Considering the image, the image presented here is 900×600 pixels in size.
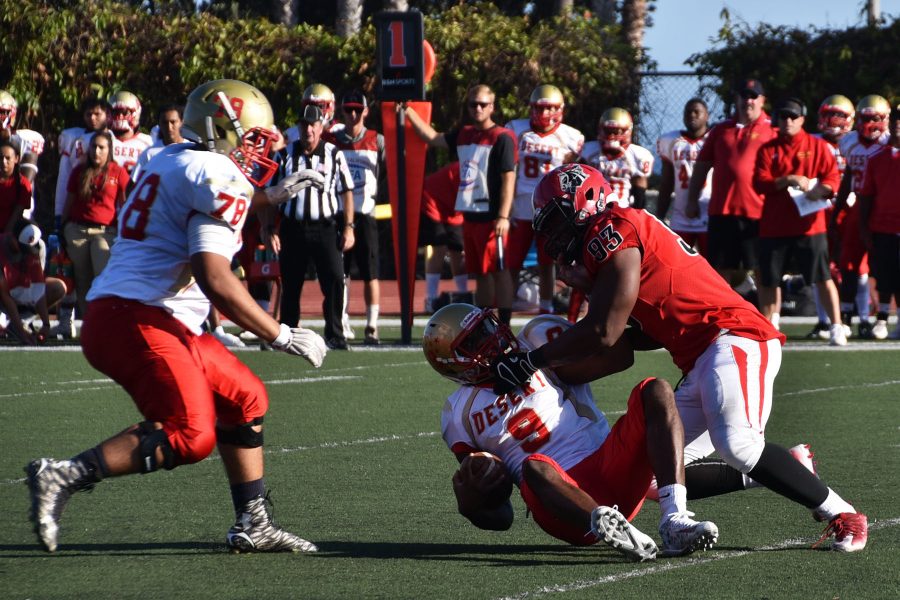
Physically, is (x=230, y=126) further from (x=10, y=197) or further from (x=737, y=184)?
(x=10, y=197)

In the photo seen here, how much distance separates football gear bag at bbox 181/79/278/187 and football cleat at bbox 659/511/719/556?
5.67 feet

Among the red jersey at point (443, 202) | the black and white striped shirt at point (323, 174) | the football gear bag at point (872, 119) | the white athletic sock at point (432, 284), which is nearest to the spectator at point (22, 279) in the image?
the black and white striped shirt at point (323, 174)

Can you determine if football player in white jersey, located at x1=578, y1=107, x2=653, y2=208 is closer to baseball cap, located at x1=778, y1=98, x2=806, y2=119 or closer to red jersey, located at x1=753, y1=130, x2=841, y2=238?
red jersey, located at x1=753, y1=130, x2=841, y2=238

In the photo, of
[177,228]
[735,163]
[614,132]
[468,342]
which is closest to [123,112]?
[614,132]

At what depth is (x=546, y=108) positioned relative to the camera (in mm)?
12703

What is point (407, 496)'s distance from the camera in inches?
234

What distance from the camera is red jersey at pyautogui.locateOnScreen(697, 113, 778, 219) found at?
1190cm

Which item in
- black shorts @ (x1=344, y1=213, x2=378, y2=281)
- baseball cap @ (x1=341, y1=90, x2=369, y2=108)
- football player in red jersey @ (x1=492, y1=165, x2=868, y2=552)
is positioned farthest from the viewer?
baseball cap @ (x1=341, y1=90, x2=369, y2=108)

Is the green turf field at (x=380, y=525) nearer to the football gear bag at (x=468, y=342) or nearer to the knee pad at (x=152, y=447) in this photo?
the knee pad at (x=152, y=447)

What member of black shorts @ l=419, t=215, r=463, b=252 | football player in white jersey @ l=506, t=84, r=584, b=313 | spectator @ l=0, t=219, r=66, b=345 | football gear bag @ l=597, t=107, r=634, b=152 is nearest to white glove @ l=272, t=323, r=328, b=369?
football player in white jersey @ l=506, t=84, r=584, b=313

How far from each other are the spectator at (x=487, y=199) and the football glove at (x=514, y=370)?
6.85 m

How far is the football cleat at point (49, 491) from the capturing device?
4.55 m

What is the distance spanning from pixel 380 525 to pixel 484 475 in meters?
0.67

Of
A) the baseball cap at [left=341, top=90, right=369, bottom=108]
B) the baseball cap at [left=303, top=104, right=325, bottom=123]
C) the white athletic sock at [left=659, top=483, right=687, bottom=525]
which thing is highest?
the baseball cap at [left=341, top=90, right=369, bottom=108]
